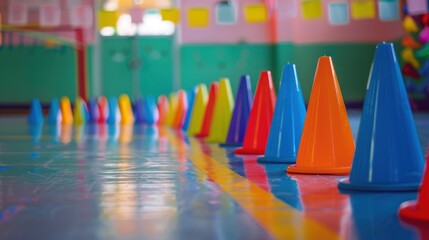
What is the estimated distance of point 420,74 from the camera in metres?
16.1

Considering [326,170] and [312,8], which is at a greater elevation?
[312,8]

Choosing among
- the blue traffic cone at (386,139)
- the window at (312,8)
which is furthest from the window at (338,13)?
the blue traffic cone at (386,139)

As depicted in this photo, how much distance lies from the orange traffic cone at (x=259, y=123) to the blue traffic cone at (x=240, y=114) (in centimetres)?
79

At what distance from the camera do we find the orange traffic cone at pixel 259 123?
586cm

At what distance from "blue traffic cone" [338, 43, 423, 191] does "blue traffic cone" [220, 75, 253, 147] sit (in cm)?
345

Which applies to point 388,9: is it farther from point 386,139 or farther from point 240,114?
point 386,139

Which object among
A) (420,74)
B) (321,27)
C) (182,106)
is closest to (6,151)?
(182,106)

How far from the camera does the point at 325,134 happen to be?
13.5 feet

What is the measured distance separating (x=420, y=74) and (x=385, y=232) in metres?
14.4

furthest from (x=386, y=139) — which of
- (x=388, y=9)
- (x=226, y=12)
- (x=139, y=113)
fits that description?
(x=226, y=12)

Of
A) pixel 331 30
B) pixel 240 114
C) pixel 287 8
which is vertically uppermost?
pixel 287 8

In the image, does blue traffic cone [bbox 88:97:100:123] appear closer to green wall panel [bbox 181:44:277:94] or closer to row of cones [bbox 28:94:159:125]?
row of cones [bbox 28:94:159:125]

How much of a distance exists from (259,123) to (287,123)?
3.14ft

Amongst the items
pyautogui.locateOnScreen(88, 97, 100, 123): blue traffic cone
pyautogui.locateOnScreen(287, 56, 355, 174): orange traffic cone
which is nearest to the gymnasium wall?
pyautogui.locateOnScreen(88, 97, 100, 123): blue traffic cone
